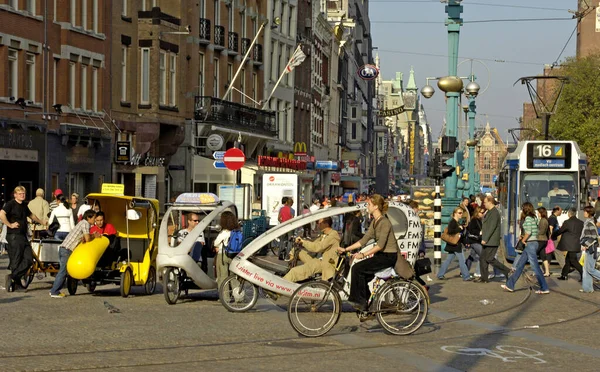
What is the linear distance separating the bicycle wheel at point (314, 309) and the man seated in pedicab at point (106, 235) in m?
6.18

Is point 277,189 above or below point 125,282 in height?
above

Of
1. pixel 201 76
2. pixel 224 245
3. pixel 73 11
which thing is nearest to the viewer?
pixel 224 245

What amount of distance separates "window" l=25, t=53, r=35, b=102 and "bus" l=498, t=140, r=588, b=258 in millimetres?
14745

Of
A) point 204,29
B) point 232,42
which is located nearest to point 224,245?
point 204,29

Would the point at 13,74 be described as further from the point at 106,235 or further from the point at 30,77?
the point at 106,235

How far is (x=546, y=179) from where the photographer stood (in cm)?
3659

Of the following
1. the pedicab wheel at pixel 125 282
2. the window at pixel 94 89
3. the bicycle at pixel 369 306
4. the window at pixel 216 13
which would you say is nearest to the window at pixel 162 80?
the window at pixel 94 89

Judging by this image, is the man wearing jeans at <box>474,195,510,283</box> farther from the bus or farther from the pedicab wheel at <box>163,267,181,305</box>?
the bus

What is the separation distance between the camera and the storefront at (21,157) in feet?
124

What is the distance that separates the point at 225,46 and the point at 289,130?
17171 mm

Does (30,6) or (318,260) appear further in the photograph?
(30,6)

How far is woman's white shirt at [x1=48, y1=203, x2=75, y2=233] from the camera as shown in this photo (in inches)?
1001

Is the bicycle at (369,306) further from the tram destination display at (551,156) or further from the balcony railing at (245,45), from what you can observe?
the balcony railing at (245,45)

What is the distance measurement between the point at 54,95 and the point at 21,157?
10.1ft
